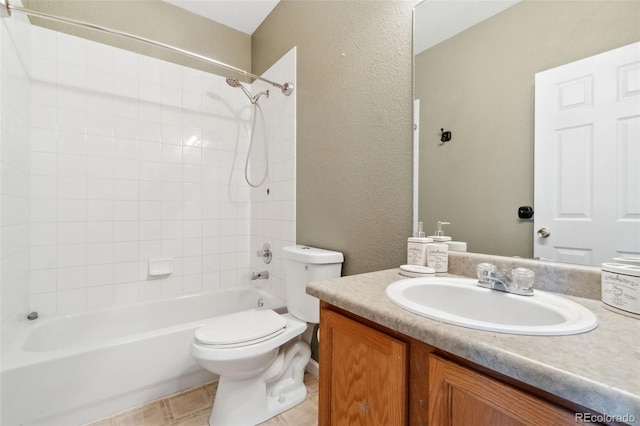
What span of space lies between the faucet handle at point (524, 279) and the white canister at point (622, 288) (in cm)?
14

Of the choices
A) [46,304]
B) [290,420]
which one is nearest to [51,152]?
[46,304]

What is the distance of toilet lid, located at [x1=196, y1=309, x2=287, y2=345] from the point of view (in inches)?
47.0

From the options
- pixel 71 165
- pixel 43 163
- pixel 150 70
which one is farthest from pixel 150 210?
pixel 150 70

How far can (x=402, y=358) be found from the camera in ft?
1.97

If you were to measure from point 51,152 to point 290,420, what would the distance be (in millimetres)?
2089

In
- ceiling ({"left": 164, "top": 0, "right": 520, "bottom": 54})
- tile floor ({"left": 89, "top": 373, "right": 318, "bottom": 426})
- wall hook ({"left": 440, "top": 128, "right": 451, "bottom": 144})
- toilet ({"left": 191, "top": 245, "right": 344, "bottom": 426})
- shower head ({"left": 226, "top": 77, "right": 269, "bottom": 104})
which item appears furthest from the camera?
shower head ({"left": 226, "top": 77, "right": 269, "bottom": 104})

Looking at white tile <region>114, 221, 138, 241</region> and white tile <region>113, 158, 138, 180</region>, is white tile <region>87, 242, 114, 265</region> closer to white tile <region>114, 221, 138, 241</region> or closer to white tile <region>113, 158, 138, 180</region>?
white tile <region>114, 221, 138, 241</region>

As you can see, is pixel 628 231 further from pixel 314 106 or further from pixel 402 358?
pixel 314 106

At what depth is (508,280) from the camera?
793 millimetres

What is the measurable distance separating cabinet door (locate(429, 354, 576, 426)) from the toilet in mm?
891

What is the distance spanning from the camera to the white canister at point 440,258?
98 cm

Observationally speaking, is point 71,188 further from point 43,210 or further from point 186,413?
point 186,413

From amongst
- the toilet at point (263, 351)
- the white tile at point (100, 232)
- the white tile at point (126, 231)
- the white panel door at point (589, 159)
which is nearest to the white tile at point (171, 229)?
the white tile at point (126, 231)

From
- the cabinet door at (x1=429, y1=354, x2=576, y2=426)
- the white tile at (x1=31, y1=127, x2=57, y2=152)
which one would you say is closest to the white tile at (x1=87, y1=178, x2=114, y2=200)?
the white tile at (x1=31, y1=127, x2=57, y2=152)
